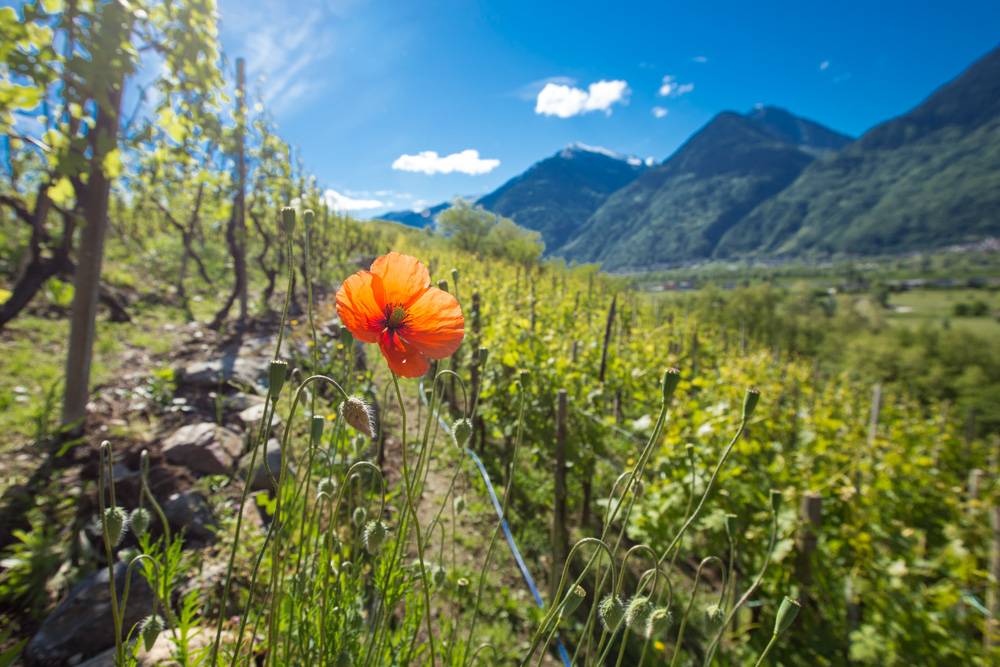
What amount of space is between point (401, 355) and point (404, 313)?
95 mm

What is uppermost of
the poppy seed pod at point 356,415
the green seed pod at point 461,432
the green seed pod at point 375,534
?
the poppy seed pod at point 356,415

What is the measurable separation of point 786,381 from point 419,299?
670 cm

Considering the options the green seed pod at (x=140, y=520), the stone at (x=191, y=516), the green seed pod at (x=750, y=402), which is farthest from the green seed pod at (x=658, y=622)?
the stone at (x=191, y=516)

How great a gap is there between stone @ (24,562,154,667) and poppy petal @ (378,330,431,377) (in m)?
2.00

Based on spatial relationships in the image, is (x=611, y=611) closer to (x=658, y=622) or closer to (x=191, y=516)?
(x=658, y=622)

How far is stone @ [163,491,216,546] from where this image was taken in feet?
8.18

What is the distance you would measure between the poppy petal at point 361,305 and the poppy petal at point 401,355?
0.02 m

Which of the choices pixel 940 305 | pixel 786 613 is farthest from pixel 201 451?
pixel 940 305

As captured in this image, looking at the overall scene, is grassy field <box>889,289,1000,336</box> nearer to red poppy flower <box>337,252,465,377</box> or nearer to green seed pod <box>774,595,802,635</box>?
green seed pod <box>774,595,802,635</box>

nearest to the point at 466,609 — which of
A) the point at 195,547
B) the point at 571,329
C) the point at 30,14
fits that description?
the point at 195,547

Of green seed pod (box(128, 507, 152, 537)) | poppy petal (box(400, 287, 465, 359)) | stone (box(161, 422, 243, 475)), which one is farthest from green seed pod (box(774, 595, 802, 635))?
stone (box(161, 422, 243, 475))

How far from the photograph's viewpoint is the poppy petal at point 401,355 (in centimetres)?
82

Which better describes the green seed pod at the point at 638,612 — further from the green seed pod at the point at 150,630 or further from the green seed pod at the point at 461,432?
the green seed pod at the point at 150,630

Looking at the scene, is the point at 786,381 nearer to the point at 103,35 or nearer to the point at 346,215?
the point at 103,35
